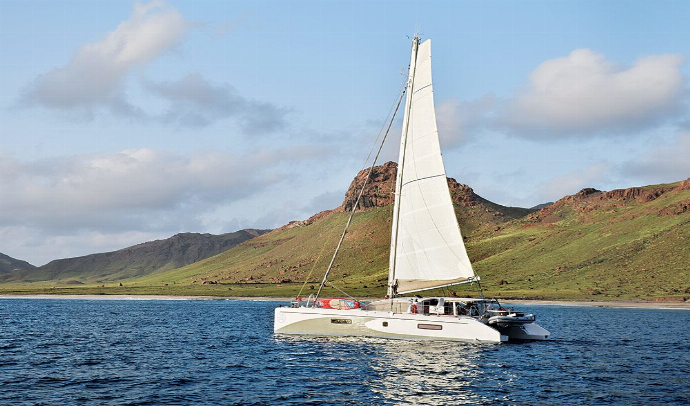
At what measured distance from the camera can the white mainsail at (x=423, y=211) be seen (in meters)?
51.9

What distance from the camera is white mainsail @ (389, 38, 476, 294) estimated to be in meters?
51.9

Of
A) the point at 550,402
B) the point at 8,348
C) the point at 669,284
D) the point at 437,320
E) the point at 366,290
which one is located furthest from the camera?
the point at 366,290

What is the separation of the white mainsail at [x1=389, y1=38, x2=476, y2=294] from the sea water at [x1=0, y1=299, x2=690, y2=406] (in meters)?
5.52

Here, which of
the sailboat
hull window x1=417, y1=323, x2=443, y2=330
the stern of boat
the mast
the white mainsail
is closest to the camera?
hull window x1=417, y1=323, x2=443, y2=330

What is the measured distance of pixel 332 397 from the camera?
3281cm

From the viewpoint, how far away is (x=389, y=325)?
170 feet

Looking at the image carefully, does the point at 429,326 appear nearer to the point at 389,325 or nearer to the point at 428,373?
the point at 389,325

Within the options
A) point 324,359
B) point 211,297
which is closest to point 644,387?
point 324,359

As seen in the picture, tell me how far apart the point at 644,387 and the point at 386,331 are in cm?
2057

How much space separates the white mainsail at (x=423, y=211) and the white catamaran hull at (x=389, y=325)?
257cm

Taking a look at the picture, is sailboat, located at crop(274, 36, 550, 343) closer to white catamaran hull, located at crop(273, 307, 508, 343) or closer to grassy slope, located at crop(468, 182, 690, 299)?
white catamaran hull, located at crop(273, 307, 508, 343)

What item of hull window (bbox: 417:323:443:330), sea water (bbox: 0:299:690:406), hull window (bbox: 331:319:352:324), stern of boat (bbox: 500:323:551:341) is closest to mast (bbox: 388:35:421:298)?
hull window (bbox: 417:323:443:330)

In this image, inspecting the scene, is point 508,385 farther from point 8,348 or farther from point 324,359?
point 8,348

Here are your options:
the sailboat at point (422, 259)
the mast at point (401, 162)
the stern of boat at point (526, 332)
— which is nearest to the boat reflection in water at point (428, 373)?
the sailboat at point (422, 259)
